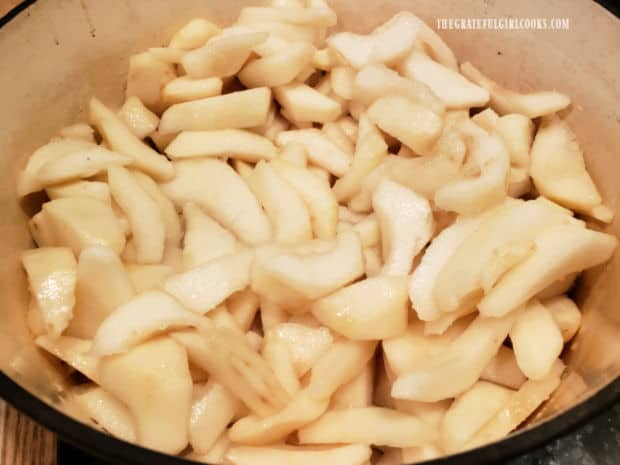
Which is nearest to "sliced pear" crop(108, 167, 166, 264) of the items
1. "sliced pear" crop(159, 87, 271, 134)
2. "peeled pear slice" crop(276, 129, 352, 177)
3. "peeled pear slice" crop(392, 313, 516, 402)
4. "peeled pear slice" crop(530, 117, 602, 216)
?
"sliced pear" crop(159, 87, 271, 134)

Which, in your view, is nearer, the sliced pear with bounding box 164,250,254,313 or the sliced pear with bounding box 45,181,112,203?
the sliced pear with bounding box 164,250,254,313

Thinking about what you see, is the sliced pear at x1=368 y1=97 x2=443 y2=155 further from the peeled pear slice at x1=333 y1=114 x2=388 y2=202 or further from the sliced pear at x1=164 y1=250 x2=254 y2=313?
the sliced pear at x1=164 y1=250 x2=254 y2=313

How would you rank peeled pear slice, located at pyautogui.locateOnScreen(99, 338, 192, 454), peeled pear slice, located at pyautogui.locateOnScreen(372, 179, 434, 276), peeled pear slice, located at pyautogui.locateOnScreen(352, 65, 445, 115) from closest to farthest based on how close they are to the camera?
peeled pear slice, located at pyautogui.locateOnScreen(99, 338, 192, 454), peeled pear slice, located at pyautogui.locateOnScreen(372, 179, 434, 276), peeled pear slice, located at pyautogui.locateOnScreen(352, 65, 445, 115)

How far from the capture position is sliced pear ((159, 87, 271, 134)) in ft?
3.20

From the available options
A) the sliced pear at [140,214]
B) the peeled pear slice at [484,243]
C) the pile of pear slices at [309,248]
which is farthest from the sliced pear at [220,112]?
the peeled pear slice at [484,243]

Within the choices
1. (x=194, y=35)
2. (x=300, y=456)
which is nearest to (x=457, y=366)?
(x=300, y=456)

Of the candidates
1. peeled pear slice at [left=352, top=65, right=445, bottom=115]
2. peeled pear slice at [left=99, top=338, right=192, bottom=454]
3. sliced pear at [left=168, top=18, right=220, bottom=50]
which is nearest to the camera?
peeled pear slice at [left=99, top=338, right=192, bottom=454]

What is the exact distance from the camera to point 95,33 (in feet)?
3.38

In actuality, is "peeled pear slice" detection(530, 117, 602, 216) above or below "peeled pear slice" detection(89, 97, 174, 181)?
below

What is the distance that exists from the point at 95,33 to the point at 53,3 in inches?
2.9

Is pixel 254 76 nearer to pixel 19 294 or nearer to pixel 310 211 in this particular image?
pixel 310 211

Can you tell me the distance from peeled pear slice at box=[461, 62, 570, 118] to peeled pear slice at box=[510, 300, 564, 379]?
0.30 meters

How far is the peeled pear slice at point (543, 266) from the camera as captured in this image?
2.43 feet

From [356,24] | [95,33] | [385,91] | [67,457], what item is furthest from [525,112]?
[67,457]
